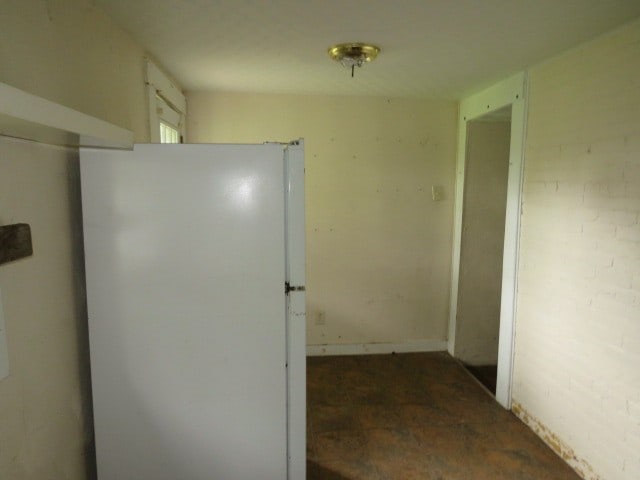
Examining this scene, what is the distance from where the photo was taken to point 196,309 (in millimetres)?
1369

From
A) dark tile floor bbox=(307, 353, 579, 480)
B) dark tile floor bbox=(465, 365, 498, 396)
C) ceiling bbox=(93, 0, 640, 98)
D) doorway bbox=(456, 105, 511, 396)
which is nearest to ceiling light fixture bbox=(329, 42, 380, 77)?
ceiling bbox=(93, 0, 640, 98)

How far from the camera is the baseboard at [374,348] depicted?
3.46 metres

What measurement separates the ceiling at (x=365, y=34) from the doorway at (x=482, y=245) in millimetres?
630

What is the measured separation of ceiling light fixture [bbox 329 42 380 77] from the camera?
2002 millimetres

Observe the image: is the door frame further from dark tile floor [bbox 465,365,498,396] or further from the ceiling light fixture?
the ceiling light fixture

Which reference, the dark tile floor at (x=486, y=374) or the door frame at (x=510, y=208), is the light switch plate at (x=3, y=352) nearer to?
the door frame at (x=510, y=208)

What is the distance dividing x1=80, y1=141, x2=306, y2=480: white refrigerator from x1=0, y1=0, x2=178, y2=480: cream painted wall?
94 millimetres

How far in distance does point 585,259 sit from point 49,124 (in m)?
2.25

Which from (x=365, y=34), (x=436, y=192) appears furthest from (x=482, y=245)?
(x=365, y=34)

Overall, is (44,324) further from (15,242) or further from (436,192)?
(436,192)

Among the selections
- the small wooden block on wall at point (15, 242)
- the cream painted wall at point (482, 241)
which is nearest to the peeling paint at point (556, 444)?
the cream painted wall at point (482, 241)

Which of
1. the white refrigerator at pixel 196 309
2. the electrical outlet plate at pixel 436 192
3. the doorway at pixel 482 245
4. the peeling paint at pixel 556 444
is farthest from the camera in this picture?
the electrical outlet plate at pixel 436 192

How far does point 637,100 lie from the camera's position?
167 centimetres

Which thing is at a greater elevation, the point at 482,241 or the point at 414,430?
the point at 482,241
